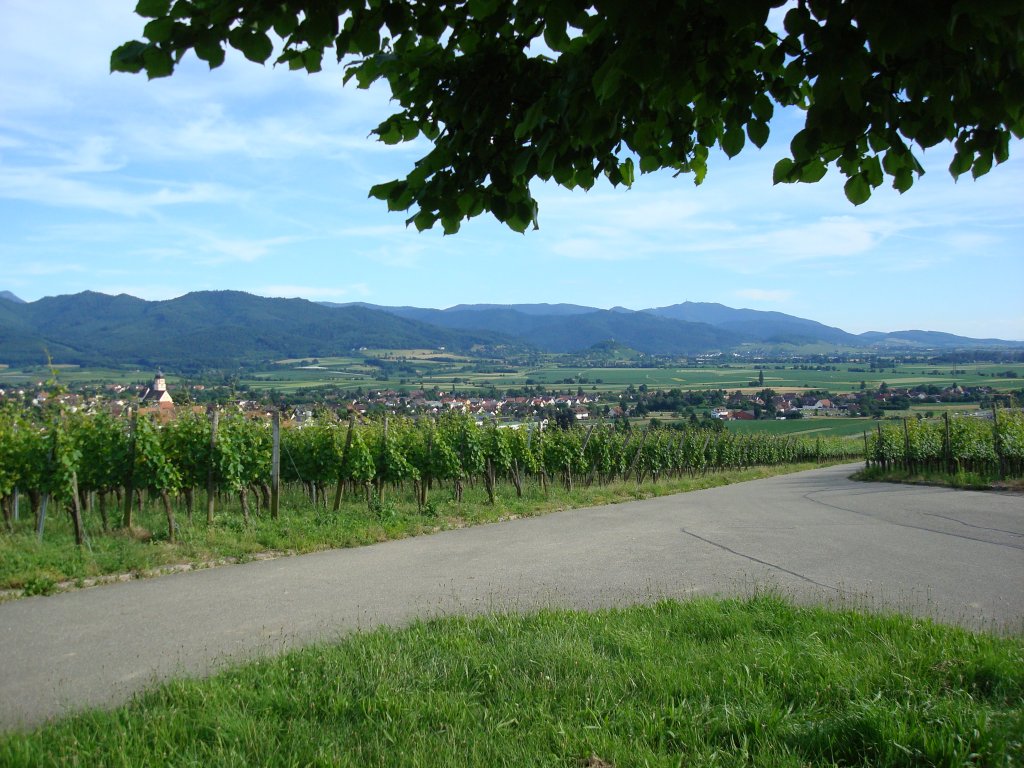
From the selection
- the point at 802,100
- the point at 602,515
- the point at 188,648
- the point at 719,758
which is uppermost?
the point at 802,100

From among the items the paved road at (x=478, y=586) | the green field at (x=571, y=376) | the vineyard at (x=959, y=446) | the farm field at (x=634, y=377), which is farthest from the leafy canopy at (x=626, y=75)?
the farm field at (x=634, y=377)

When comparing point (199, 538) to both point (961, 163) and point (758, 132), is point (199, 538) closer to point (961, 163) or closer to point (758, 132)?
point (758, 132)

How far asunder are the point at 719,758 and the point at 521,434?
16971 mm

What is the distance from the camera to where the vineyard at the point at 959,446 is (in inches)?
871

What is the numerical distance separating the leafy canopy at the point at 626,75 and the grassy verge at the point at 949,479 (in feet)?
57.6

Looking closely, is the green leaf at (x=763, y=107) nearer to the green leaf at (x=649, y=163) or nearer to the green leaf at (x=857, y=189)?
the green leaf at (x=857, y=189)

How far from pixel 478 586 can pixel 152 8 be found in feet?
20.5

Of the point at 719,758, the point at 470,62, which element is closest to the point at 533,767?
the point at 719,758

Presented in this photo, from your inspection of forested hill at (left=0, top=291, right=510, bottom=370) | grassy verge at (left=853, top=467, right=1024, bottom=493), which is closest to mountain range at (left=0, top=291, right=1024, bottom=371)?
forested hill at (left=0, top=291, right=510, bottom=370)

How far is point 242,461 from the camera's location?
13.3 m

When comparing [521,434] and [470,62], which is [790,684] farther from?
[521,434]

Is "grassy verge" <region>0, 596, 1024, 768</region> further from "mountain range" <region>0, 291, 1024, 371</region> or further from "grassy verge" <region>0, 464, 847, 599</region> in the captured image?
"mountain range" <region>0, 291, 1024, 371</region>

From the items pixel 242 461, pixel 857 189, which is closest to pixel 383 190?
pixel 857 189

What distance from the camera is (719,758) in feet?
11.1
